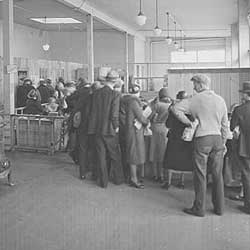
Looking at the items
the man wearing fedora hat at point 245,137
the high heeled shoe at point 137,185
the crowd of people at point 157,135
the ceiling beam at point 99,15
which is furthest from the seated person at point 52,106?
the man wearing fedora hat at point 245,137

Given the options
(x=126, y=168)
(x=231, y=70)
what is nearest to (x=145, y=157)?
(x=126, y=168)

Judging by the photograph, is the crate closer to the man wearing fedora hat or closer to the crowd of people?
the crowd of people

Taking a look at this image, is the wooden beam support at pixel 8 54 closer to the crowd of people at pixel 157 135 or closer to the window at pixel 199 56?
the crowd of people at pixel 157 135

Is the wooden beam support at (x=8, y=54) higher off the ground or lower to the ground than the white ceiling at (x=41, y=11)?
lower

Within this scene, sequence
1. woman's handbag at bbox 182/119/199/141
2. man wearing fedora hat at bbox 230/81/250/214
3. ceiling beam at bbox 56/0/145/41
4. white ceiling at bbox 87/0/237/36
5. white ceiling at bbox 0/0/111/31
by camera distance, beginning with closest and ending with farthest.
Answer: woman's handbag at bbox 182/119/199/141, man wearing fedora hat at bbox 230/81/250/214, ceiling beam at bbox 56/0/145/41, white ceiling at bbox 0/0/111/31, white ceiling at bbox 87/0/237/36

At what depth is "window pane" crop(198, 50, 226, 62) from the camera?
2405cm

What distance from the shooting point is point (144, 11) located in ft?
47.8

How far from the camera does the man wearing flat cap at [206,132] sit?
4.50 m

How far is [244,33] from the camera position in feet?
41.5

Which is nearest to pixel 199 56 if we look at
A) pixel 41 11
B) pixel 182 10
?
pixel 182 10

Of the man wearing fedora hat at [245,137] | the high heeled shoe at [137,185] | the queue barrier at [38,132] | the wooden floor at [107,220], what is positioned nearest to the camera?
the wooden floor at [107,220]

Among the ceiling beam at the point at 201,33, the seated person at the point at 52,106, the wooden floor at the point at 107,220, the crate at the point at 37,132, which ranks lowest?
the wooden floor at the point at 107,220

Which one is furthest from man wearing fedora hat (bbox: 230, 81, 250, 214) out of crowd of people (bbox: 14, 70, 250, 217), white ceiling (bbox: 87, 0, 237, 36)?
white ceiling (bbox: 87, 0, 237, 36)

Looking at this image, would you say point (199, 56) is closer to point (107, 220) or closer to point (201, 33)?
point (201, 33)
